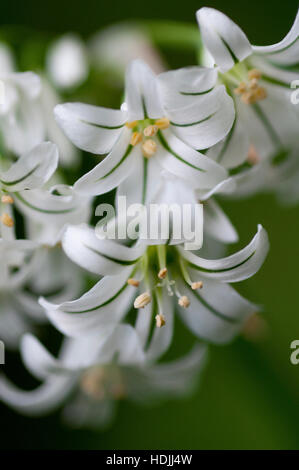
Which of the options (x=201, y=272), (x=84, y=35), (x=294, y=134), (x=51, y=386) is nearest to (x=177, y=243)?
(x=201, y=272)

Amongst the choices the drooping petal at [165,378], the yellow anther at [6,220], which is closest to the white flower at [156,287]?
the yellow anther at [6,220]

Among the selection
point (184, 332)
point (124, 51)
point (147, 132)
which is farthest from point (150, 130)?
point (184, 332)

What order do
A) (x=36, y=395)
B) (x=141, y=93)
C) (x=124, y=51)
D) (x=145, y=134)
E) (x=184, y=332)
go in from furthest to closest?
(x=184, y=332) → (x=124, y=51) → (x=36, y=395) → (x=145, y=134) → (x=141, y=93)

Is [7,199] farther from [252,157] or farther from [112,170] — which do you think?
[252,157]

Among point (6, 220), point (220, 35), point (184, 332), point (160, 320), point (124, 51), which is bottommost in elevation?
point (160, 320)

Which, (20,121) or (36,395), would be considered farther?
(36,395)

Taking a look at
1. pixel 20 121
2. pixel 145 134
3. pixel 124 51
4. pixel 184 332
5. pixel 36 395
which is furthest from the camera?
pixel 184 332

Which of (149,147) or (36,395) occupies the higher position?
(149,147)
